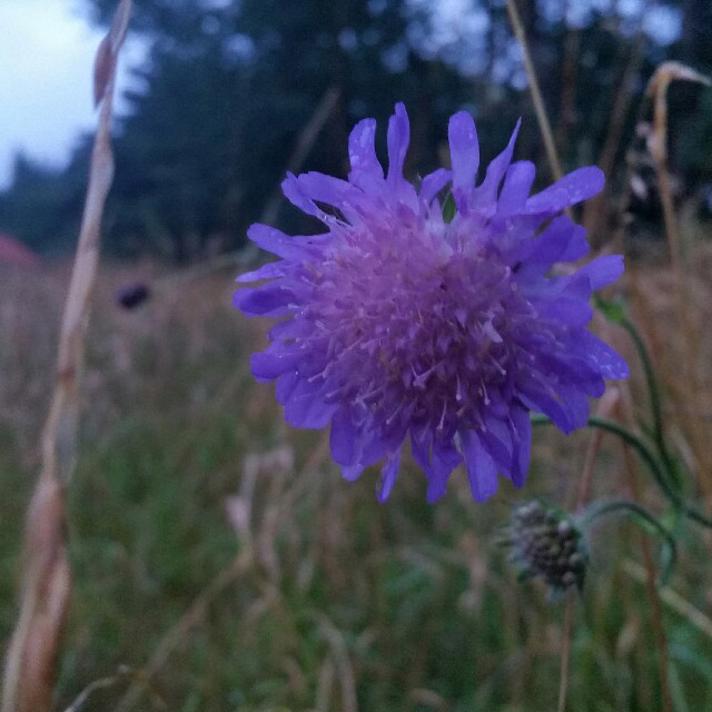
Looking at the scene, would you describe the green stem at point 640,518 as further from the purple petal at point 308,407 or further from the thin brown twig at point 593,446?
the purple petal at point 308,407

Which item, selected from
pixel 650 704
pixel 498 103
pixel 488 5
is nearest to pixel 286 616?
pixel 650 704

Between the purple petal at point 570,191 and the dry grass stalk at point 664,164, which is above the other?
the dry grass stalk at point 664,164

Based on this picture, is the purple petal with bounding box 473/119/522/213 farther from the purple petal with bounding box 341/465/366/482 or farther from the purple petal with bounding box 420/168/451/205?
the purple petal with bounding box 341/465/366/482

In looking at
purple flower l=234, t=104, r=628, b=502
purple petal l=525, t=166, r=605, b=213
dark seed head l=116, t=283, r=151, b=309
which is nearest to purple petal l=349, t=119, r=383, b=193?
purple flower l=234, t=104, r=628, b=502

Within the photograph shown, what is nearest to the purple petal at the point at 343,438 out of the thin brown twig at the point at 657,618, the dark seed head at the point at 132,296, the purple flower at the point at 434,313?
the purple flower at the point at 434,313

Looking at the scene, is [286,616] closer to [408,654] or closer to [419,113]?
[408,654]

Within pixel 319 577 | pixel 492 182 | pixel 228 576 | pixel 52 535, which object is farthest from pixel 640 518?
pixel 319 577
